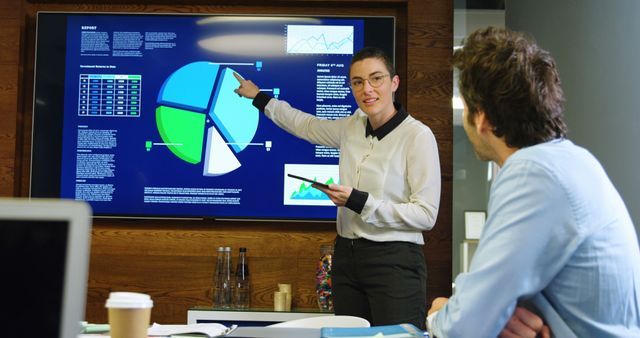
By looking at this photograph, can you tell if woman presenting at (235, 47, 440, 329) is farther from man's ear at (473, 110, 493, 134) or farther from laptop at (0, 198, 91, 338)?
laptop at (0, 198, 91, 338)

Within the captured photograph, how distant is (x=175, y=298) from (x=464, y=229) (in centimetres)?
156

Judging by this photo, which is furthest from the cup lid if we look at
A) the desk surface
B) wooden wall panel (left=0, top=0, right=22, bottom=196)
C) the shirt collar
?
wooden wall panel (left=0, top=0, right=22, bottom=196)

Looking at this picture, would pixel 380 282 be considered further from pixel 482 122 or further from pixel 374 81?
pixel 482 122

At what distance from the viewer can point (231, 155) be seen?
3.93 metres

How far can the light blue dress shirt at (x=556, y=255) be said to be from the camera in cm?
131

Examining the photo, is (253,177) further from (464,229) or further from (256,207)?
(464,229)

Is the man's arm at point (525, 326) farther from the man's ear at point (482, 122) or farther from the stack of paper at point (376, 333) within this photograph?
the man's ear at point (482, 122)

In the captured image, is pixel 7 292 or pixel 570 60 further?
pixel 570 60

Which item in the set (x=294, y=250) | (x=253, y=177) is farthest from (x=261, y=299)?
(x=253, y=177)

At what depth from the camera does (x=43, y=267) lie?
Result: 0.72 metres

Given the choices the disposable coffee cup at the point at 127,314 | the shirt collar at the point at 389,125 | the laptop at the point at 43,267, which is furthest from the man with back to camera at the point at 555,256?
the shirt collar at the point at 389,125

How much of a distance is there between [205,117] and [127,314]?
2.60m

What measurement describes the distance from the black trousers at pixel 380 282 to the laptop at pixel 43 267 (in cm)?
208

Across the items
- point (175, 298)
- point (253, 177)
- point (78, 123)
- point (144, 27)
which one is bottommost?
point (175, 298)
